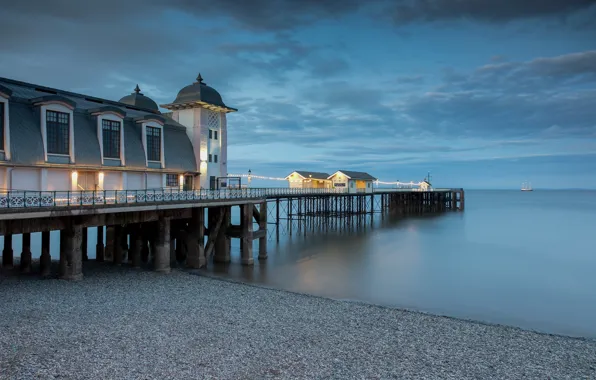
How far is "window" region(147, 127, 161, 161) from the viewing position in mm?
22078

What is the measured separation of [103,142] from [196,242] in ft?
23.3

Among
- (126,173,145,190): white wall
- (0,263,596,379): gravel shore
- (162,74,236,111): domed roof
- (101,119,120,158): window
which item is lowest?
(0,263,596,379): gravel shore

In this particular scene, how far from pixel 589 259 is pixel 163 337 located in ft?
107

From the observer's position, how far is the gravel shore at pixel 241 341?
9.36m

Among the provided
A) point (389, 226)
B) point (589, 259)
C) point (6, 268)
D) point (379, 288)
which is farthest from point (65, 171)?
point (389, 226)

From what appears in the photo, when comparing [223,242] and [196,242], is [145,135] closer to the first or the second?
[196,242]

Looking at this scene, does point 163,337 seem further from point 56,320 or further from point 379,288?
point 379,288

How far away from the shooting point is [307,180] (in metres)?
53.1

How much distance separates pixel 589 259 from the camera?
102 ft

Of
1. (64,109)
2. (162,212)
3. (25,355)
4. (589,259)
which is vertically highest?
(64,109)

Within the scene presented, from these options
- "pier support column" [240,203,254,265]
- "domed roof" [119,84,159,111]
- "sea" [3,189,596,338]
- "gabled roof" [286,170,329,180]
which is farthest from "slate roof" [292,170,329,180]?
"pier support column" [240,203,254,265]

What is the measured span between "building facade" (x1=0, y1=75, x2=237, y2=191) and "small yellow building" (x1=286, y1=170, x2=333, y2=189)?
1007 inches

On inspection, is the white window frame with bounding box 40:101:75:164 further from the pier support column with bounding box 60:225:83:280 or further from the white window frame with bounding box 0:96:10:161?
the pier support column with bounding box 60:225:83:280

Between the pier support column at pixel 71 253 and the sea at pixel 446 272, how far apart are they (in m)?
7.07
